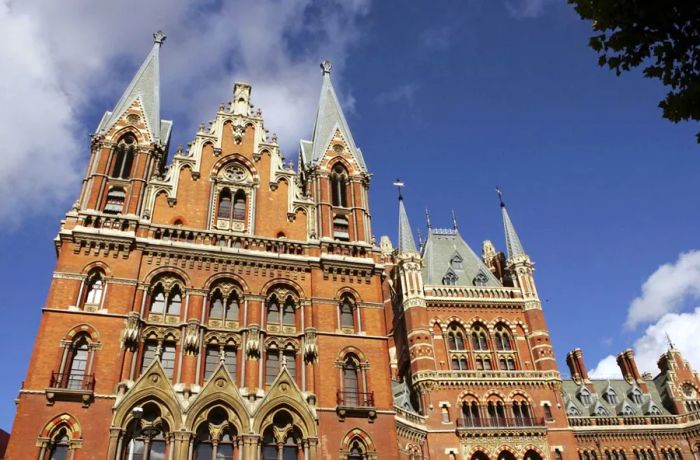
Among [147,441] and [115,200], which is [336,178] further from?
[147,441]

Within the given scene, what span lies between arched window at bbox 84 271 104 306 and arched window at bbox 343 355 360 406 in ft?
35.2

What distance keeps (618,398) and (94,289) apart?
41838 millimetres

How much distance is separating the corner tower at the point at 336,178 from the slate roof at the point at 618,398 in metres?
26.4

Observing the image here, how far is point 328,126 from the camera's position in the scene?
33.7 m

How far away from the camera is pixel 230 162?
30.2 meters

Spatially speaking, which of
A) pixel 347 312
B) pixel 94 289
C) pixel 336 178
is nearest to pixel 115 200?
pixel 94 289

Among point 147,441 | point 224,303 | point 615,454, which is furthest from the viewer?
point 615,454

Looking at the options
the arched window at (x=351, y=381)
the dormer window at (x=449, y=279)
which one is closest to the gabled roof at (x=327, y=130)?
the arched window at (x=351, y=381)

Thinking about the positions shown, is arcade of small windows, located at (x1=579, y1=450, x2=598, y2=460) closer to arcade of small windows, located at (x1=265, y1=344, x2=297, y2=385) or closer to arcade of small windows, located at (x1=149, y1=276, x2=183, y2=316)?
arcade of small windows, located at (x1=265, y1=344, x2=297, y2=385)

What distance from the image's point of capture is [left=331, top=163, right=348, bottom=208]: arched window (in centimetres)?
3088

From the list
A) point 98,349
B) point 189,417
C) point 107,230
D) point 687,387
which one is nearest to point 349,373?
point 189,417

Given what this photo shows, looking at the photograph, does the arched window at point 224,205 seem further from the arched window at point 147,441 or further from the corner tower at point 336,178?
the arched window at point 147,441

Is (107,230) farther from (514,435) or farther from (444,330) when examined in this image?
(514,435)

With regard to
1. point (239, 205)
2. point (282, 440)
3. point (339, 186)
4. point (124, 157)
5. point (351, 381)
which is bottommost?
point (282, 440)
